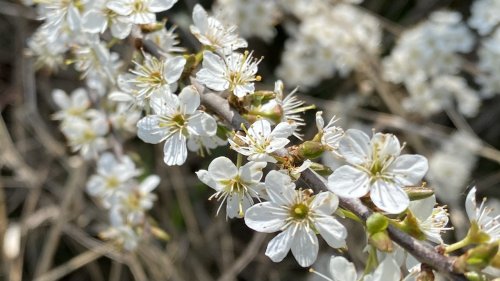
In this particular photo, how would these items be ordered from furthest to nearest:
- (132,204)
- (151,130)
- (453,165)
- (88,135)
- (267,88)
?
(267,88) < (453,165) < (88,135) < (132,204) < (151,130)

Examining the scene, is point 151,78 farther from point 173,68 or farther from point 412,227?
point 412,227

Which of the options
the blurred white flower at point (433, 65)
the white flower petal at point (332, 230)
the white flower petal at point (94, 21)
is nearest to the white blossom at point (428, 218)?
the white flower petal at point (332, 230)

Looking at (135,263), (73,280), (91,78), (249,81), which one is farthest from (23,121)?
(249,81)

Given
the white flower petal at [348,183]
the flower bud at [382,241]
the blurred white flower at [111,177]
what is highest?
the white flower petal at [348,183]

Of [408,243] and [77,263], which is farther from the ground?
[408,243]

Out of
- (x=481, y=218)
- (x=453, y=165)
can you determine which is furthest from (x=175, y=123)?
(x=453, y=165)

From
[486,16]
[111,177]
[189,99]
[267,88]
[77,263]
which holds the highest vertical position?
[189,99]

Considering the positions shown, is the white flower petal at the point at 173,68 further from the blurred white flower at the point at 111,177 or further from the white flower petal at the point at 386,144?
the blurred white flower at the point at 111,177
